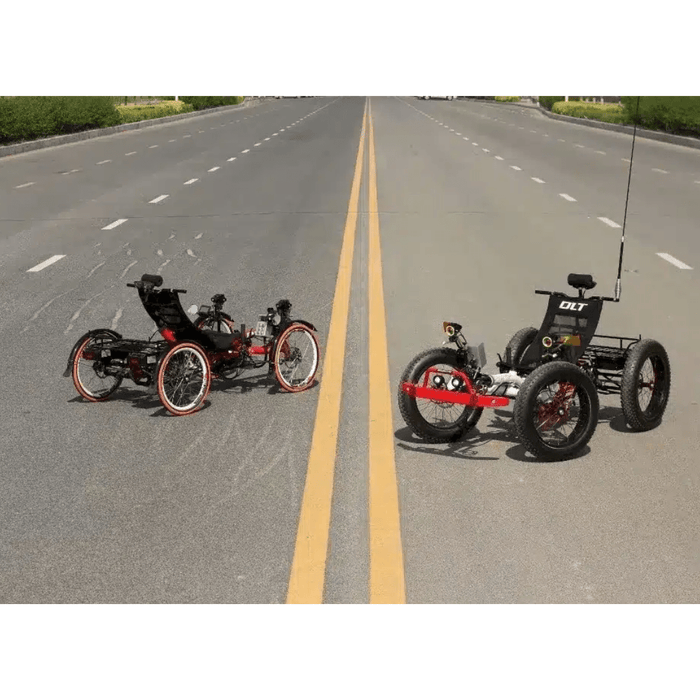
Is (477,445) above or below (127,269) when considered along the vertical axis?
above

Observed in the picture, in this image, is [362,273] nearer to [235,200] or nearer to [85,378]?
[85,378]

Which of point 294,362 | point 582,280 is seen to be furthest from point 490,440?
point 294,362

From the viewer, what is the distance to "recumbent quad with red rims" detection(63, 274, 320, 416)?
8.25 metres

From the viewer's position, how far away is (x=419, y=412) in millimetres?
7465

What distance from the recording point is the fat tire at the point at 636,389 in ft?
25.0

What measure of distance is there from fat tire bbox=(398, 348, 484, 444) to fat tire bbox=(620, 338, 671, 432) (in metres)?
0.94

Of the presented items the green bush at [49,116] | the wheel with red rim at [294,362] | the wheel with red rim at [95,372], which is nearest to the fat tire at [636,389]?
the wheel with red rim at [294,362]

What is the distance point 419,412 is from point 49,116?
41138mm

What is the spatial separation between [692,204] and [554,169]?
914cm

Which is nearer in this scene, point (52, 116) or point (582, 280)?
point (582, 280)

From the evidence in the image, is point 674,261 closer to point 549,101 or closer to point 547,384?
point 547,384

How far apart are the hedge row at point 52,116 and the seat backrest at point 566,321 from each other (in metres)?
35.4

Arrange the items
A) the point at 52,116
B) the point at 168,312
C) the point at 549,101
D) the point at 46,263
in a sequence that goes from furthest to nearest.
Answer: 1. the point at 549,101
2. the point at 52,116
3. the point at 46,263
4. the point at 168,312

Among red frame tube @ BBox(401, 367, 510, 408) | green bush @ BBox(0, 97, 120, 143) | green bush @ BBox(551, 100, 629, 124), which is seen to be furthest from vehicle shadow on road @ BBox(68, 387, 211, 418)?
green bush @ BBox(551, 100, 629, 124)
